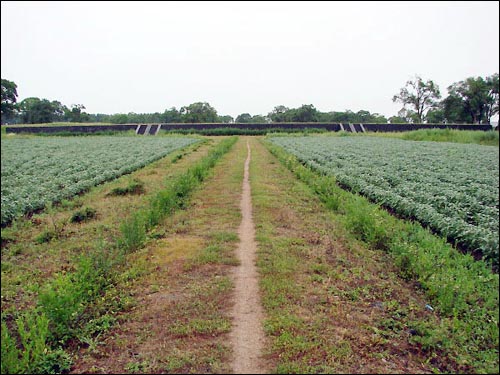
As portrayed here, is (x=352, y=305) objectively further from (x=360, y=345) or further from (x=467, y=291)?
(x=467, y=291)

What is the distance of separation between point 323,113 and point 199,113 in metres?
35.5

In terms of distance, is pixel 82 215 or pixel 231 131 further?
pixel 231 131

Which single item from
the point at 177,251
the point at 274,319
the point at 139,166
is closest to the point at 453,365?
the point at 274,319

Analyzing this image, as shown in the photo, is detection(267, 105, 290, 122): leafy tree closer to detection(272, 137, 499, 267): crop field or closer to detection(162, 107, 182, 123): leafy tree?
detection(162, 107, 182, 123): leafy tree

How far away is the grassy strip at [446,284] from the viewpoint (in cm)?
464

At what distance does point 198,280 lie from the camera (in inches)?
254

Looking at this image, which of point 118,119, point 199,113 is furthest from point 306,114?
point 118,119

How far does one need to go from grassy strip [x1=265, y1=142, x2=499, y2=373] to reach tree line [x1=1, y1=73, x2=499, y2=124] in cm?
250

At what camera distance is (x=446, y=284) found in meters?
5.81

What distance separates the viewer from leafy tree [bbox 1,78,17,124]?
184 inches

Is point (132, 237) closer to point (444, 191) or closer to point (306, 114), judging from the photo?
point (444, 191)

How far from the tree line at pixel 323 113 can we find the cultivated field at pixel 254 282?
1002mm

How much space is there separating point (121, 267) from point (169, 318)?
2266 mm

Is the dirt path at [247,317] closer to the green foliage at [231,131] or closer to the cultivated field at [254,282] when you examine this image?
the cultivated field at [254,282]
